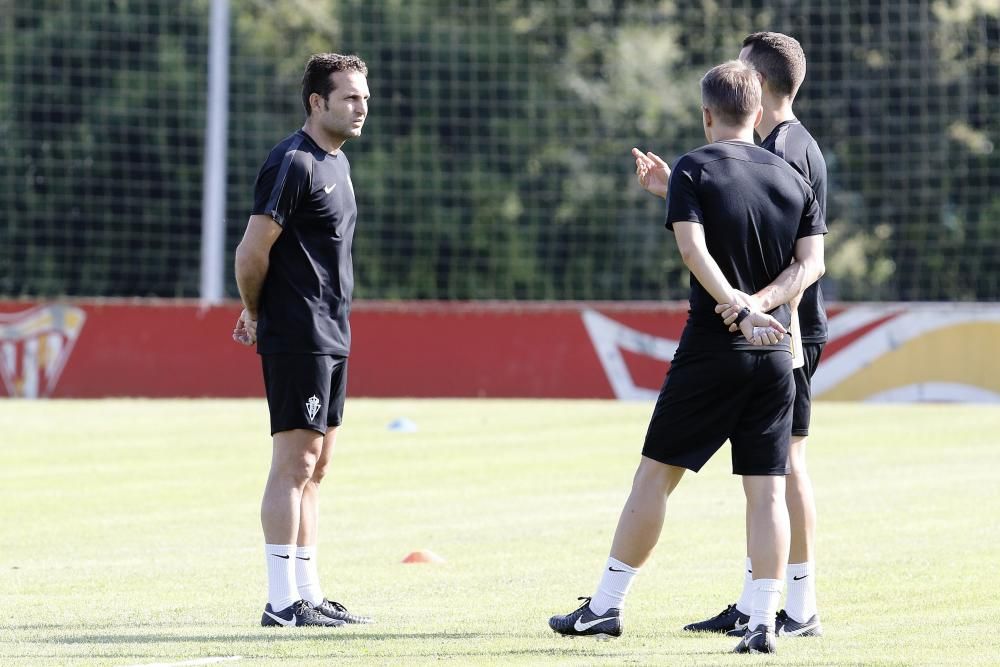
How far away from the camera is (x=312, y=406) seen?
20.7ft

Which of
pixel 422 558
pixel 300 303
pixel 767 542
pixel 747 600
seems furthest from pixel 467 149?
pixel 767 542

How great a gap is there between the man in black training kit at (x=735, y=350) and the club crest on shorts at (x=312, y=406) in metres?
1.26

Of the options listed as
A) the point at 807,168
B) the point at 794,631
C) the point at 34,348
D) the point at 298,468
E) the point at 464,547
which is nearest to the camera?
the point at 794,631

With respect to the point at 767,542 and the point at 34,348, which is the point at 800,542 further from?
the point at 34,348

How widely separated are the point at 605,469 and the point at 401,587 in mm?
5566

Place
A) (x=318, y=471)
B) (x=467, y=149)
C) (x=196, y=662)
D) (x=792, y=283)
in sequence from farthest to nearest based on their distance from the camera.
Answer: (x=467, y=149) → (x=318, y=471) → (x=792, y=283) → (x=196, y=662)

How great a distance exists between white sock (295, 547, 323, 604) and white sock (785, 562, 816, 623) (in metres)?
1.77

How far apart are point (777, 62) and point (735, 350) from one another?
3.94 ft

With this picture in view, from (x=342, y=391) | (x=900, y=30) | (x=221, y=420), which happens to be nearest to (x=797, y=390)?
A: (x=342, y=391)

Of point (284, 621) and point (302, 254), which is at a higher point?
point (302, 254)

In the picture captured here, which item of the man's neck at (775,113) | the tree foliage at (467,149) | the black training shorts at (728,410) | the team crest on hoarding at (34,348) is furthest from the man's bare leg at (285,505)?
the tree foliage at (467,149)

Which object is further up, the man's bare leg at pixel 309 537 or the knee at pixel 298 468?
the knee at pixel 298 468

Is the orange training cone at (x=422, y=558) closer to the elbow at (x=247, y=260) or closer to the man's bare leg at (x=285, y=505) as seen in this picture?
the man's bare leg at (x=285, y=505)

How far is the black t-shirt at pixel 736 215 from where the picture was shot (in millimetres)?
A: 5648
